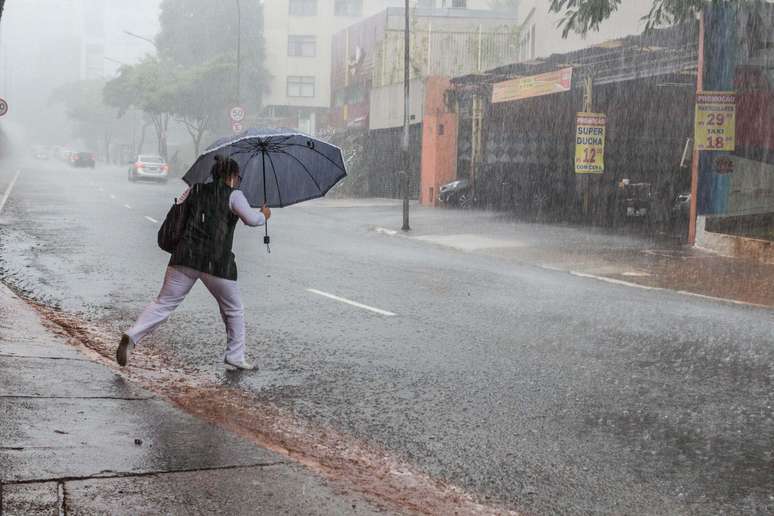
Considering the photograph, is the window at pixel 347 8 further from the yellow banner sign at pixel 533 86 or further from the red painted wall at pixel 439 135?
the yellow banner sign at pixel 533 86

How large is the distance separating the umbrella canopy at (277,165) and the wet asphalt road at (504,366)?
1450 millimetres

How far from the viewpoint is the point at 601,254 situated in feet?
63.6

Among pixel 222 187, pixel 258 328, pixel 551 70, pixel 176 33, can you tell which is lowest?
pixel 258 328

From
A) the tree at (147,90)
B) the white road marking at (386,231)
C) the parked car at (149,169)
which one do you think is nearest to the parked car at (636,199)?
the white road marking at (386,231)

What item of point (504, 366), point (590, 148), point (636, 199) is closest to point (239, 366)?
point (504, 366)

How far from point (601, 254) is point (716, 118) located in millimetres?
3800

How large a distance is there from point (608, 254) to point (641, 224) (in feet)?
29.7

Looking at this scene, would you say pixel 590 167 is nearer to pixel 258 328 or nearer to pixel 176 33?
pixel 258 328

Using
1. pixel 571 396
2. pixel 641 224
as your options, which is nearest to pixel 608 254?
pixel 641 224

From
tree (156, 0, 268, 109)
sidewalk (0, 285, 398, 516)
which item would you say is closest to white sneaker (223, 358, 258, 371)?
sidewalk (0, 285, 398, 516)

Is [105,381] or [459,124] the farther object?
[459,124]

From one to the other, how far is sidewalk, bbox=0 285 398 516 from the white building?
6652cm

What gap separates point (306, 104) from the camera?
247 feet

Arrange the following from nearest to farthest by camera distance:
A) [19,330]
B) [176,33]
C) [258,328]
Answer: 1. [19,330]
2. [258,328]
3. [176,33]
